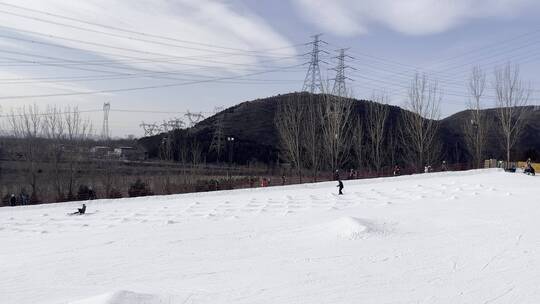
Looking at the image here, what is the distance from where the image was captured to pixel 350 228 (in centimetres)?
1252

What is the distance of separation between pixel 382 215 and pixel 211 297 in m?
9.70

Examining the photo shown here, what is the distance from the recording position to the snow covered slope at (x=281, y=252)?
7.83 m

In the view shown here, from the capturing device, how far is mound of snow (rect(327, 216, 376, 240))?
1221 centimetres

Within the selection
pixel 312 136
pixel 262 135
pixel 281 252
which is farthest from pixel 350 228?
pixel 262 135

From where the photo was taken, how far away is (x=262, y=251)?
11.2 metres

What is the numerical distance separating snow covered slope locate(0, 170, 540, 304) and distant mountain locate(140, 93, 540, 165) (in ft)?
98.2

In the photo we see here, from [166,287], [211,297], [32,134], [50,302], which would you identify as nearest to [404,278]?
[211,297]

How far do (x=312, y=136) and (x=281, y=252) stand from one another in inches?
1355

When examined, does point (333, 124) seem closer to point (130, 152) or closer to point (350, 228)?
point (350, 228)

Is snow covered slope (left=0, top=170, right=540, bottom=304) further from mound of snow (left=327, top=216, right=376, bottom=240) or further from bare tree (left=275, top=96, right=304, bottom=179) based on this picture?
bare tree (left=275, top=96, right=304, bottom=179)

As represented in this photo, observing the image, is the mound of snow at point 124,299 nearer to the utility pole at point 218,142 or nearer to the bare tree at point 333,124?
the bare tree at point 333,124

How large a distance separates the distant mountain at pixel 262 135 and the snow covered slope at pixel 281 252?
29.9 meters

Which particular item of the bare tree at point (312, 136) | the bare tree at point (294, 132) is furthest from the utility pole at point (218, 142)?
the bare tree at point (312, 136)

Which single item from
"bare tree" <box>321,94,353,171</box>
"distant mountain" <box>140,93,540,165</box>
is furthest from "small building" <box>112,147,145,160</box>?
"bare tree" <box>321,94,353,171</box>
